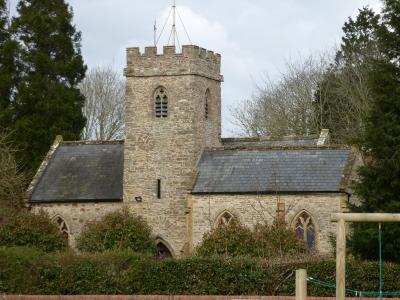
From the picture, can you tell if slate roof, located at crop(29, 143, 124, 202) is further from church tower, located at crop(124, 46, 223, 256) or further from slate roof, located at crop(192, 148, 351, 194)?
slate roof, located at crop(192, 148, 351, 194)

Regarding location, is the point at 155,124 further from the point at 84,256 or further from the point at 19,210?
the point at 84,256

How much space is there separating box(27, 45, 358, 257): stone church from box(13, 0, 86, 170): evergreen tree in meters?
6.92

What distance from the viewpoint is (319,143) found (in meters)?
46.2

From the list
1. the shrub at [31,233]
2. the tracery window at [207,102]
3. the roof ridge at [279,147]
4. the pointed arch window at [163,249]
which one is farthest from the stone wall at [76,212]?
the tracery window at [207,102]

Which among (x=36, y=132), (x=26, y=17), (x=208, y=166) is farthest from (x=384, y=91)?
(x=26, y=17)

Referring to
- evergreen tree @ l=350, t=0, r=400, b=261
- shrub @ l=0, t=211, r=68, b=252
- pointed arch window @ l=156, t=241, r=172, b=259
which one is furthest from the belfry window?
evergreen tree @ l=350, t=0, r=400, b=261

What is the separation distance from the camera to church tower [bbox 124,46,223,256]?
44.8m

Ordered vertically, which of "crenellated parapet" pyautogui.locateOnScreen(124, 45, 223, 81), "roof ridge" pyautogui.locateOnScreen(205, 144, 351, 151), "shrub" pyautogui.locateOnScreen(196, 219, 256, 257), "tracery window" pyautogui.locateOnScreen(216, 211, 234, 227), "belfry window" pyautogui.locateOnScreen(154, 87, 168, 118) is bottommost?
"shrub" pyautogui.locateOnScreen(196, 219, 256, 257)

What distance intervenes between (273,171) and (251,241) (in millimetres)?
4479

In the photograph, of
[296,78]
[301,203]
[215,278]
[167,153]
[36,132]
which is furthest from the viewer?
[296,78]

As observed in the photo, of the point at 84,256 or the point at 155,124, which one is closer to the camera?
the point at 84,256

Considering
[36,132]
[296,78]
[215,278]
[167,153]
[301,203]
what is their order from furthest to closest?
[296,78], [36,132], [167,153], [301,203], [215,278]

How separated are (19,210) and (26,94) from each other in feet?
40.0

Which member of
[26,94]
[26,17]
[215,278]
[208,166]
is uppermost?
[26,17]
